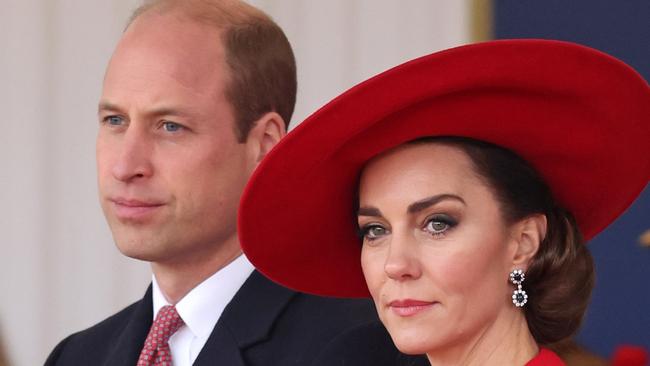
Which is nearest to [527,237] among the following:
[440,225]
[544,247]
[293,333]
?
[544,247]

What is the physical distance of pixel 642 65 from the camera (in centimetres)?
326

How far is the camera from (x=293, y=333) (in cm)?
258

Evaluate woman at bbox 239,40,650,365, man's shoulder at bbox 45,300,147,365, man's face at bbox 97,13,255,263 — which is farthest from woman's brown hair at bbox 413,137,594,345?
man's shoulder at bbox 45,300,147,365

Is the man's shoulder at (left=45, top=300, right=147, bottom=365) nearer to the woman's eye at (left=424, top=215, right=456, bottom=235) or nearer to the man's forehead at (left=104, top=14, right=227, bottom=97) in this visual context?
the man's forehead at (left=104, top=14, right=227, bottom=97)

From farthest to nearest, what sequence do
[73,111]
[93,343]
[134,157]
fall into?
1. [73,111]
2. [93,343]
3. [134,157]

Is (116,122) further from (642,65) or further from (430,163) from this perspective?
(642,65)

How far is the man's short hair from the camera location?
264 centimetres

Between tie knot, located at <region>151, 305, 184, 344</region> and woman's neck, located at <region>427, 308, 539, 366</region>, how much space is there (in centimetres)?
56

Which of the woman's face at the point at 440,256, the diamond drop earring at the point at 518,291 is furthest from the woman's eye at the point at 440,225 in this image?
the diamond drop earring at the point at 518,291

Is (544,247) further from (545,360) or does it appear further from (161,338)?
(161,338)

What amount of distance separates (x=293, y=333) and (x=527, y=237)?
0.49m

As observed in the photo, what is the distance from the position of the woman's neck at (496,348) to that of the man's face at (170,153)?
501mm

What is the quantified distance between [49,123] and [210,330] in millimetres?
1314

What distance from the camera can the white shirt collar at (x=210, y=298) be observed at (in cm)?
263
